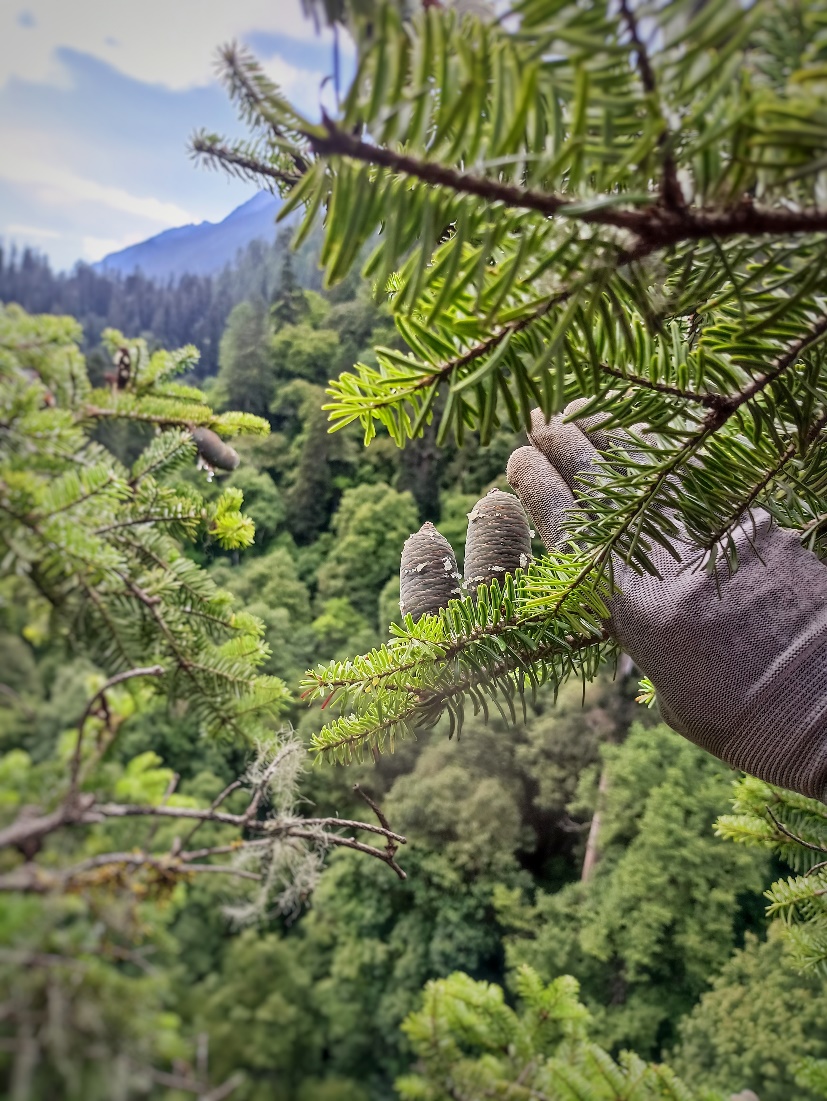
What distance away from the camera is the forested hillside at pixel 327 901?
15 centimetres

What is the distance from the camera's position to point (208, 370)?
47cm

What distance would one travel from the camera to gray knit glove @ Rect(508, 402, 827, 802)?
1.01 feet

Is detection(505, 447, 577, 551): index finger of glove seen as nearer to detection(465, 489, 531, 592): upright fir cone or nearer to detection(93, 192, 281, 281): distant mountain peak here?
detection(465, 489, 531, 592): upright fir cone

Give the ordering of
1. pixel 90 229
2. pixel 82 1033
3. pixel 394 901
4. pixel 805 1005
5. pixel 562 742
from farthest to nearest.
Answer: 1. pixel 562 742
2. pixel 805 1005
3. pixel 394 901
4. pixel 90 229
5. pixel 82 1033

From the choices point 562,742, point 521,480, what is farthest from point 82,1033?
point 562,742

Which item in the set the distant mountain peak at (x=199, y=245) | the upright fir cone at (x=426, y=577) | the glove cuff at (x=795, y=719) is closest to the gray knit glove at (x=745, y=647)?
the glove cuff at (x=795, y=719)

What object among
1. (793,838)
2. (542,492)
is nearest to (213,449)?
(542,492)

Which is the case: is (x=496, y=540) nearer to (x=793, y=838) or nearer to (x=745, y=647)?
(x=745, y=647)

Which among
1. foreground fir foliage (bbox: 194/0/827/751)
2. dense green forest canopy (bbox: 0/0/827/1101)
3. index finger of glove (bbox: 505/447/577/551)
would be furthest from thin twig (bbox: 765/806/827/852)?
foreground fir foliage (bbox: 194/0/827/751)

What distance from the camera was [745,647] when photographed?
32cm

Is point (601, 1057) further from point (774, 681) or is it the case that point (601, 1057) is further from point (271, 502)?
point (271, 502)

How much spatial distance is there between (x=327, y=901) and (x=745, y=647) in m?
0.33

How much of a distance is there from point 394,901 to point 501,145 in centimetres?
99

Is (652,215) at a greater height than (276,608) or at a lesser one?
greater
